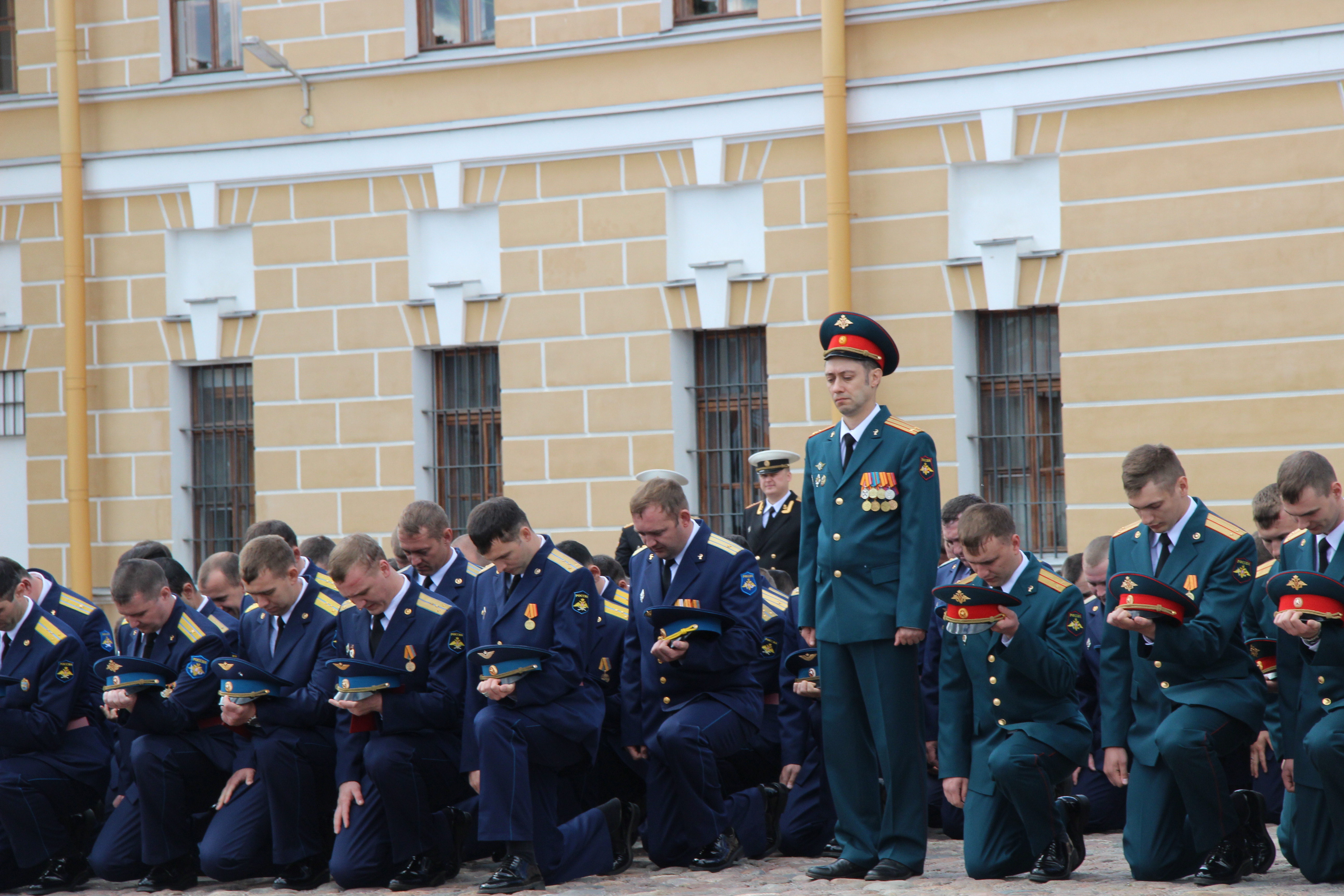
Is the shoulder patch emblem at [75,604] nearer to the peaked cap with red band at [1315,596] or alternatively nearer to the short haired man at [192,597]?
the short haired man at [192,597]

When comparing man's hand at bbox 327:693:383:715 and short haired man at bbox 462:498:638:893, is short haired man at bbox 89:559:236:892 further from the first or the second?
short haired man at bbox 462:498:638:893

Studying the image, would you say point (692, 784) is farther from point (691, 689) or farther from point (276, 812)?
point (276, 812)

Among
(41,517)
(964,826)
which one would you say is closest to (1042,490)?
(964,826)

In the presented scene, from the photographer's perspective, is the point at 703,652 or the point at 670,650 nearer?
the point at 670,650

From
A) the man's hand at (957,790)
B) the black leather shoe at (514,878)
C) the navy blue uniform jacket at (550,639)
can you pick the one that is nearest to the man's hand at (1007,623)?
the man's hand at (957,790)

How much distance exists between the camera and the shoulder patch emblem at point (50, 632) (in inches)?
313

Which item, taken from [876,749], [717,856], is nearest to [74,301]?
[717,856]

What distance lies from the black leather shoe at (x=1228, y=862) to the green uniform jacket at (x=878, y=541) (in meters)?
1.46

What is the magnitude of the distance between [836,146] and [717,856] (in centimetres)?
665

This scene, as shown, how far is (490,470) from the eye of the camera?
46.5 ft

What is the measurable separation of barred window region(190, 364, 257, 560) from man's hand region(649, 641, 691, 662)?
8.32 m

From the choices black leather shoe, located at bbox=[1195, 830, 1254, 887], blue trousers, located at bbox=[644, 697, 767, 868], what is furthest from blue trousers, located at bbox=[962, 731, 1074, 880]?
blue trousers, located at bbox=[644, 697, 767, 868]

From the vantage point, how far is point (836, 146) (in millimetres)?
12609

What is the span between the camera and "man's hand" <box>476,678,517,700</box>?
7.01m
